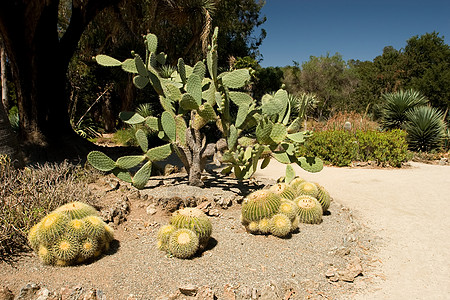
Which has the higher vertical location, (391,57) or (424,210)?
(391,57)

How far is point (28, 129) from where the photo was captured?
6414mm

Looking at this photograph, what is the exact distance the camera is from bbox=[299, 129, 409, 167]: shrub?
27.1ft

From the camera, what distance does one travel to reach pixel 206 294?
89.7 inches

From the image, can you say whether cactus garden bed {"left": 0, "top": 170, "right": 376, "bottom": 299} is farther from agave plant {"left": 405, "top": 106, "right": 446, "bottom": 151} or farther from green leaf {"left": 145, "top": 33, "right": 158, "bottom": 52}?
agave plant {"left": 405, "top": 106, "right": 446, "bottom": 151}

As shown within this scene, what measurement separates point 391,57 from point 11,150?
27914 mm

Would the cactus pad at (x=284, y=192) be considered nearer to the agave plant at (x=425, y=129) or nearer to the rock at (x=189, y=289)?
the rock at (x=189, y=289)

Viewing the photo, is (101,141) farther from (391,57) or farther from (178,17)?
(391,57)

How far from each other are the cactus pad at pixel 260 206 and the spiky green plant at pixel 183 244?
72 centimetres

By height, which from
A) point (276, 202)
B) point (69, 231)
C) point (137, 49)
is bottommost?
point (69, 231)

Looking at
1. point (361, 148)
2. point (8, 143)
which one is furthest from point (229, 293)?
point (361, 148)

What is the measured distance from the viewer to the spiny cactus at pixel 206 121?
412 cm

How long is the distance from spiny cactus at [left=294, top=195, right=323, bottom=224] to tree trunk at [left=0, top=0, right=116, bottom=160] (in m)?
4.95

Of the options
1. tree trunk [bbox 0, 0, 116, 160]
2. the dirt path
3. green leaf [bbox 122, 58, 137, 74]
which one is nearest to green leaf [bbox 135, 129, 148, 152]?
green leaf [bbox 122, 58, 137, 74]

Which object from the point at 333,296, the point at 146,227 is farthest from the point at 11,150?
the point at 333,296
